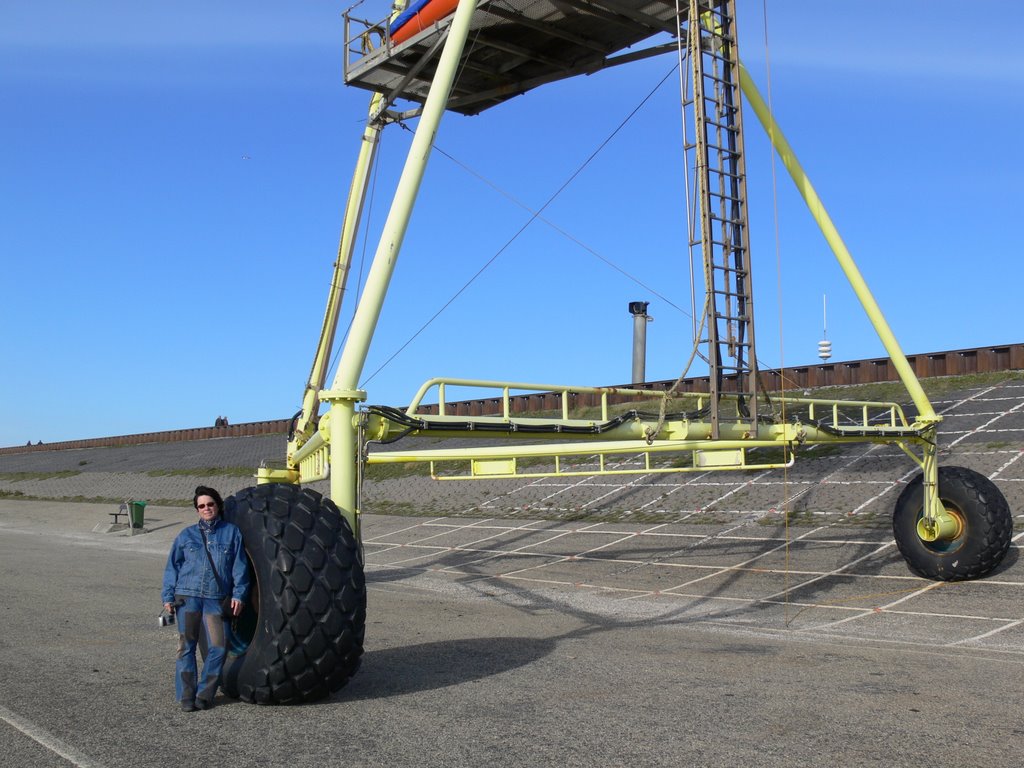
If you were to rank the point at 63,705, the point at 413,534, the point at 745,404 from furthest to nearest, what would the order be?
the point at 413,534, the point at 745,404, the point at 63,705

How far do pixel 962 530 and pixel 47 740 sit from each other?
43.5 feet

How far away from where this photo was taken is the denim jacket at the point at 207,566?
732cm

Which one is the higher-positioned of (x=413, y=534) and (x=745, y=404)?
(x=745, y=404)

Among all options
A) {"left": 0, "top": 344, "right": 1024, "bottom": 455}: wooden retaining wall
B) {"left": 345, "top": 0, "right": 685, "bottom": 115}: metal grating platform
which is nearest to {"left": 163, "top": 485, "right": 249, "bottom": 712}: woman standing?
{"left": 345, "top": 0, "right": 685, "bottom": 115}: metal grating platform

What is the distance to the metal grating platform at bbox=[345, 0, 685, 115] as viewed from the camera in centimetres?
1298

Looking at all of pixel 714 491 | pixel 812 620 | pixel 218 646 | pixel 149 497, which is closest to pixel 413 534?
pixel 714 491

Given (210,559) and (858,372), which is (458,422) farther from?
(858,372)

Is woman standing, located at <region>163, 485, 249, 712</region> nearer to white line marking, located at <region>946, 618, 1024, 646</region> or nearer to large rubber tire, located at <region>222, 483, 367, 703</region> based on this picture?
large rubber tire, located at <region>222, 483, 367, 703</region>

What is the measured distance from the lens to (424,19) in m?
13.2

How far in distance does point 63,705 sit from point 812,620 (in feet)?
31.4

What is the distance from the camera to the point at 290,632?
23.6 ft

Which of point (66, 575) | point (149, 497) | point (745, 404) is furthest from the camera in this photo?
point (149, 497)

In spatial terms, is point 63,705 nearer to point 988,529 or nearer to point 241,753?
point 241,753

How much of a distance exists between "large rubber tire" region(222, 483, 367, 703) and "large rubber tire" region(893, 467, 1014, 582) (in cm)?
1080
